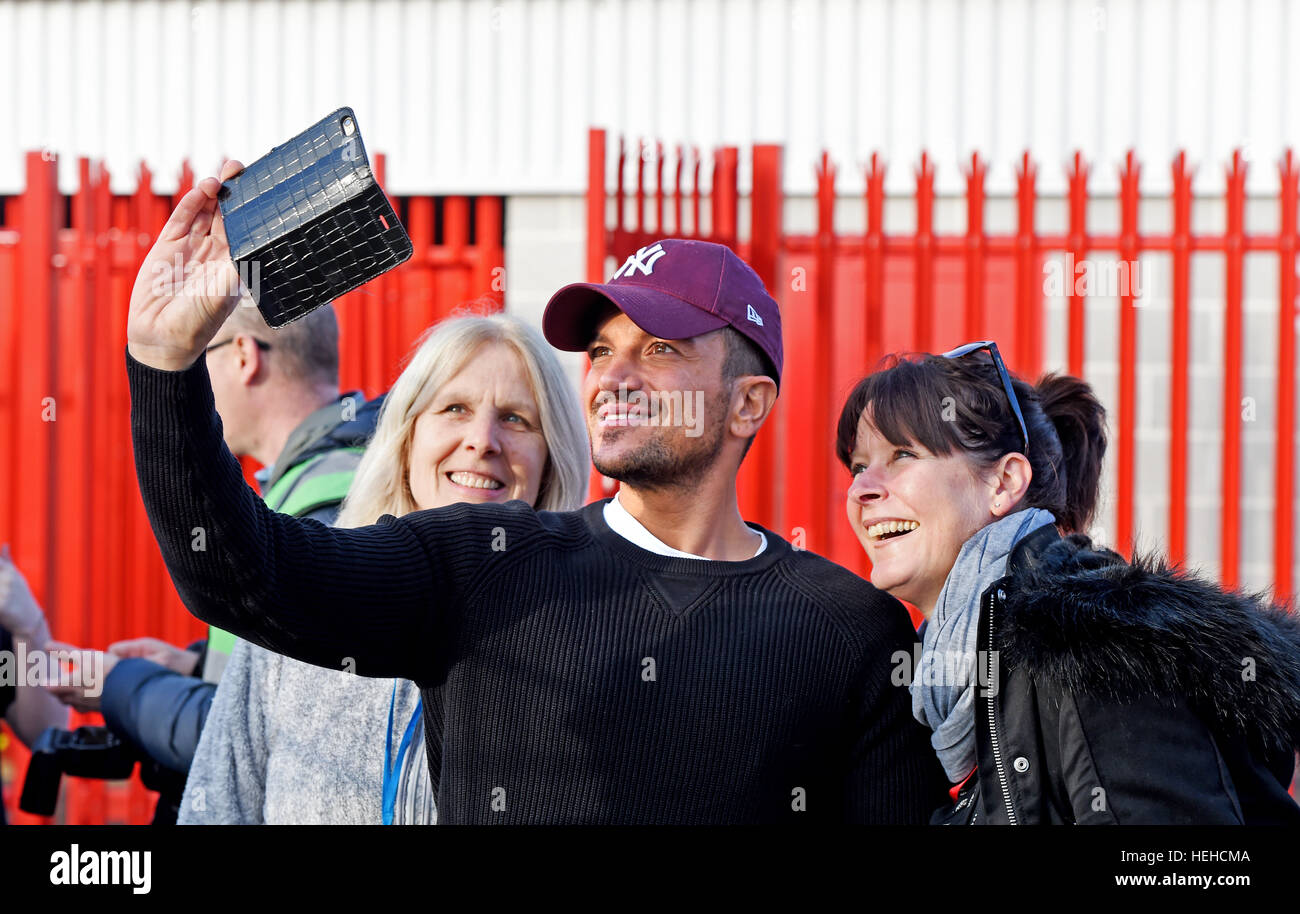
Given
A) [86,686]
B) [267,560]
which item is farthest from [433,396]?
[86,686]

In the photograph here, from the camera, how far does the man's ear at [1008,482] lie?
2.24 meters

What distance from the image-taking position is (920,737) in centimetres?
214

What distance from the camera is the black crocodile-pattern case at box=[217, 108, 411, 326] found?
1691 millimetres

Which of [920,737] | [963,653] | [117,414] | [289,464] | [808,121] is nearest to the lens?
[963,653]

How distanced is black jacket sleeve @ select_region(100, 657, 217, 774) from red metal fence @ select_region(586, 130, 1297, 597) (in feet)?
7.13

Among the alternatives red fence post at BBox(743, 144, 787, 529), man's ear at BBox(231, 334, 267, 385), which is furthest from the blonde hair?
red fence post at BBox(743, 144, 787, 529)

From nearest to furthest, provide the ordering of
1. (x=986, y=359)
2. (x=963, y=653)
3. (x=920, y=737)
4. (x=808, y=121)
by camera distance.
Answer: (x=963, y=653)
(x=920, y=737)
(x=986, y=359)
(x=808, y=121)

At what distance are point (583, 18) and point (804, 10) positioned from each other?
879mm

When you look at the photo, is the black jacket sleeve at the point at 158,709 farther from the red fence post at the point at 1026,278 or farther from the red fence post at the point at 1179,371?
the red fence post at the point at 1179,371

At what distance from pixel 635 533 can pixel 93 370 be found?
137 inches

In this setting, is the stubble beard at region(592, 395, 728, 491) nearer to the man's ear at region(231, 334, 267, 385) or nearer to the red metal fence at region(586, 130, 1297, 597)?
the man's ear at region(231, 334, 267, 385)
